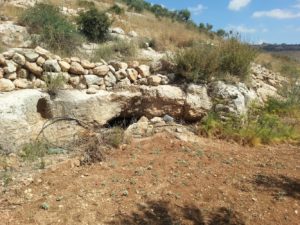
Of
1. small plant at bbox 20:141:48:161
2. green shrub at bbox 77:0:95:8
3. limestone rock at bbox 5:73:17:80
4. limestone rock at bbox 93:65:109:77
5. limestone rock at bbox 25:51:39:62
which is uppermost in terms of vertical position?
green shrub at bbox 77:0:95:8

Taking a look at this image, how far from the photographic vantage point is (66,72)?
20.0 feet

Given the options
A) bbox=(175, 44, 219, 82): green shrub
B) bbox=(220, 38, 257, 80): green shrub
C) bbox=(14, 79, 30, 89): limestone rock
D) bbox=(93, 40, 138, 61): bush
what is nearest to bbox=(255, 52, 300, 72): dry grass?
bbox=(93, 40, 138, 61): bush

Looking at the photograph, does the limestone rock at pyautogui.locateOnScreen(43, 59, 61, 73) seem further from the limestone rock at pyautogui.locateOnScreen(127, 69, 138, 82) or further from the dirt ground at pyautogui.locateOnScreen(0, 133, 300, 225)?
the dirt ground at pyautogui.locateOnScreen(0, 133, 300, 225)

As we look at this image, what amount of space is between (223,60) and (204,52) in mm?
447

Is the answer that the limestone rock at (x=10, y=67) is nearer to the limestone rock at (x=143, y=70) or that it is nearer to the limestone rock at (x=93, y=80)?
the limestone rock at (x=93, y=80)

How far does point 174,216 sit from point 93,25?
800 centimetres

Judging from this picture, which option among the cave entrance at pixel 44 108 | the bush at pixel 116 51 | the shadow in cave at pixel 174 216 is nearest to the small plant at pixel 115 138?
the cave entrance at pixel 44 108

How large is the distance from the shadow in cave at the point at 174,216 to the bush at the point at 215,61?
2974 millimetres

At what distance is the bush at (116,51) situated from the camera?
782 cm

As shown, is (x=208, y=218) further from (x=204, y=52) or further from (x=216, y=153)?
(x=204, y=52)

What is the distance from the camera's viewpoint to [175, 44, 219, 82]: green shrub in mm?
6223

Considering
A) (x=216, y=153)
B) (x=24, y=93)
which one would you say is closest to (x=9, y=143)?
(x=24, y=93)

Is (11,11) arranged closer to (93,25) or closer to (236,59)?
(93,25)

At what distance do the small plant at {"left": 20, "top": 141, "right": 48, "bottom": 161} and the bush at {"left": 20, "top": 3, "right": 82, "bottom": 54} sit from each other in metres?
2.79
